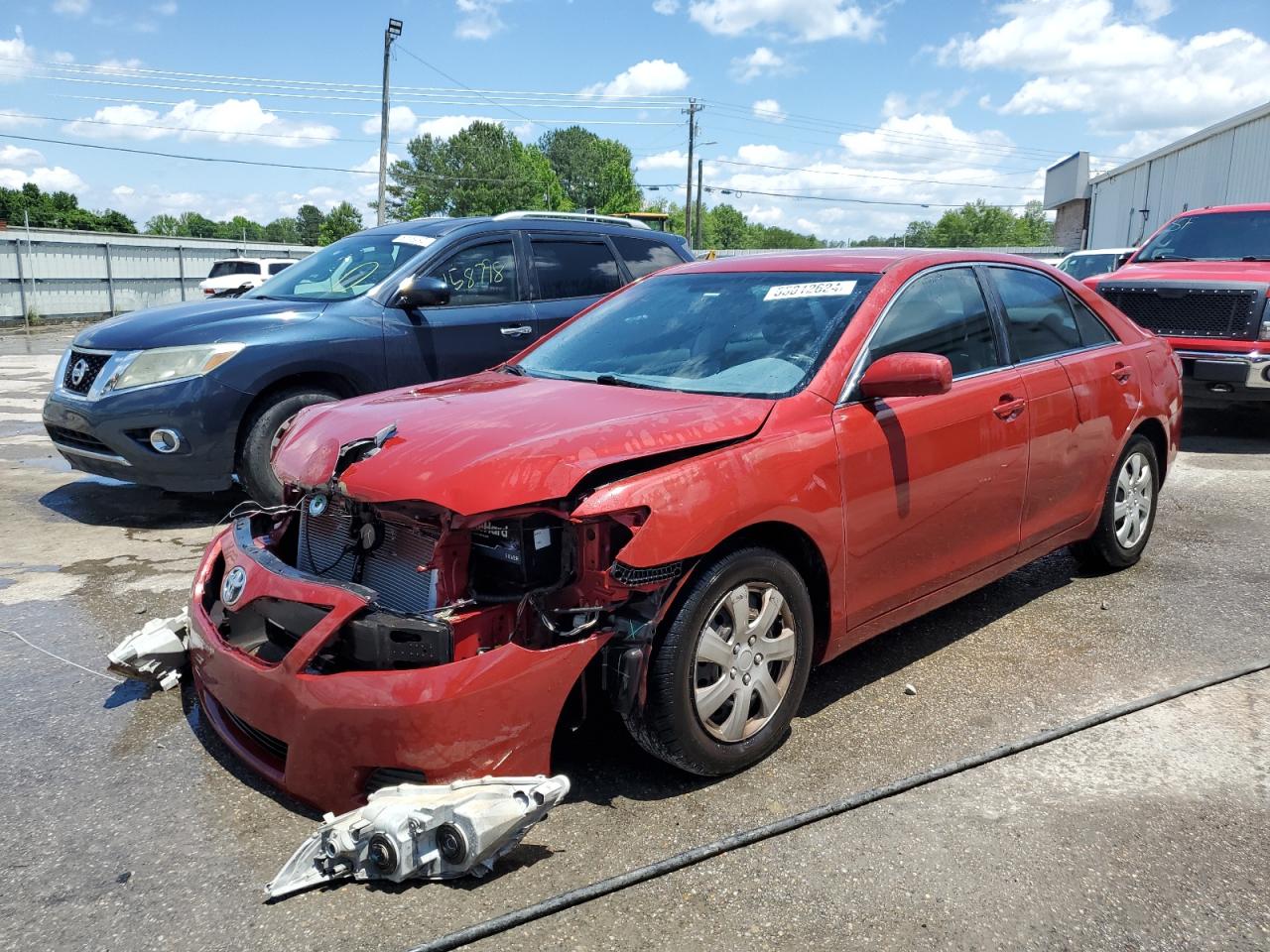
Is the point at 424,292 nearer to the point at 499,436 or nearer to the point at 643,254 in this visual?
the point at 643,254

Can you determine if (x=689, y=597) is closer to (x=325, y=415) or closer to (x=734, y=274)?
(x=325, y=415)

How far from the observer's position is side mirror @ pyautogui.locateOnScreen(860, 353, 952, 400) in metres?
3.39

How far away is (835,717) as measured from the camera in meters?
3.67

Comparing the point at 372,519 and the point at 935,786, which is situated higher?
the point at 372,519

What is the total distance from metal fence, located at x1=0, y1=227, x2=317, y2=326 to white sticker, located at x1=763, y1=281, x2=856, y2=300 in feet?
95.7

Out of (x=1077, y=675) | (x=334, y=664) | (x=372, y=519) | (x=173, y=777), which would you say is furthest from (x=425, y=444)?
(x=1077, y=675)

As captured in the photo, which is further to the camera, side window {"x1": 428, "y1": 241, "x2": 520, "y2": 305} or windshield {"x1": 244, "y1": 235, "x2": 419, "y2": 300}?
side window {"x1": 428, "y1": 241, "x2": 520, "y2": 305}

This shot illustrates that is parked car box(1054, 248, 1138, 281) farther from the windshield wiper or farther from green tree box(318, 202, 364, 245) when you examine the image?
green tree box(318, 202, 364, 245)

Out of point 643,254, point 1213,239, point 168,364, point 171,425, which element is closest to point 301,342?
point 168,364

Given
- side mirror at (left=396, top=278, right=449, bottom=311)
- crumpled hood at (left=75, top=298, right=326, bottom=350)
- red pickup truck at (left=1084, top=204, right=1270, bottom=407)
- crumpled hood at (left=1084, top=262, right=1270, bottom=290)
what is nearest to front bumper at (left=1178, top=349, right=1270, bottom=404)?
red pickup truck at (left=1084, top=204, right=1270, bottom=407)

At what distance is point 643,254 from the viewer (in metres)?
8.05

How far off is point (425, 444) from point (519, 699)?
0.82 meters

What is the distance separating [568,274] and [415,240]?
115 centimetres

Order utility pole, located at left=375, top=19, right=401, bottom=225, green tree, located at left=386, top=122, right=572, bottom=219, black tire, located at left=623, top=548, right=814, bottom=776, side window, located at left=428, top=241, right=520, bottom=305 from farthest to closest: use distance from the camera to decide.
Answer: green tree, located at left=386, top=122, right=572, bottom=219 < utility pole, located at left=375, top=19, right=401, bottom=225 < side window, located at left=428, top=241, right=520, bottom=305 < black tire, located at left=623, top=548, right=814, bottom=776
